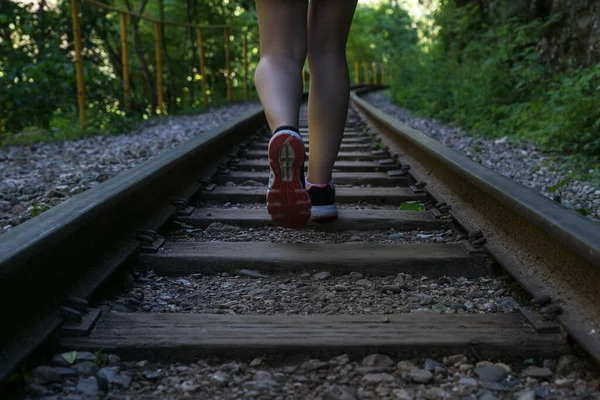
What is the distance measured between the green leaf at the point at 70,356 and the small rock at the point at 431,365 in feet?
2.45

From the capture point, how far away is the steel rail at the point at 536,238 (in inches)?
58.1

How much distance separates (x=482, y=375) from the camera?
1385 mm

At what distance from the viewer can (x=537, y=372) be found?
1.40m

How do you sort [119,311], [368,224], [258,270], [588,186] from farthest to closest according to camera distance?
1. [588,186]
2. [368,224]
3. [258,270]
4. [119,311]

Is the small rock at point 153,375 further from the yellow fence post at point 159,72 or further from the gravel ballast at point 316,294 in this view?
the yellow fence post at point 159,72

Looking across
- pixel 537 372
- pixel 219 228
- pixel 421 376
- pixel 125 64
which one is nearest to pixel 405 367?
pixel 421 376

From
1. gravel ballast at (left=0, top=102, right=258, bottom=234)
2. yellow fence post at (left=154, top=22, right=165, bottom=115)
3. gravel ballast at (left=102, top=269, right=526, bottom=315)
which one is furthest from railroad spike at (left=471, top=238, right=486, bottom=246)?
yellow fence post at (left=154, top=22, right=165, bottom=115)

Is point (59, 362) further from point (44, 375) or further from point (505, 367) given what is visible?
point (505, 367)

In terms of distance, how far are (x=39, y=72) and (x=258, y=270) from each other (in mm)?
4856

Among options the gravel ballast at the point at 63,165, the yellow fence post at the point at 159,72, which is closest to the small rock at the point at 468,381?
the gravel ballast at the point at 63,165

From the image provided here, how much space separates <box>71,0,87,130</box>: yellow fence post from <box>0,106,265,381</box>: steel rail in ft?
12.6

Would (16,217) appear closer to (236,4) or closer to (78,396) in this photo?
(78,396)

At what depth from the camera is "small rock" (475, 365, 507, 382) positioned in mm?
1380

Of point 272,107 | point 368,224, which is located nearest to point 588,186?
point 368,224
